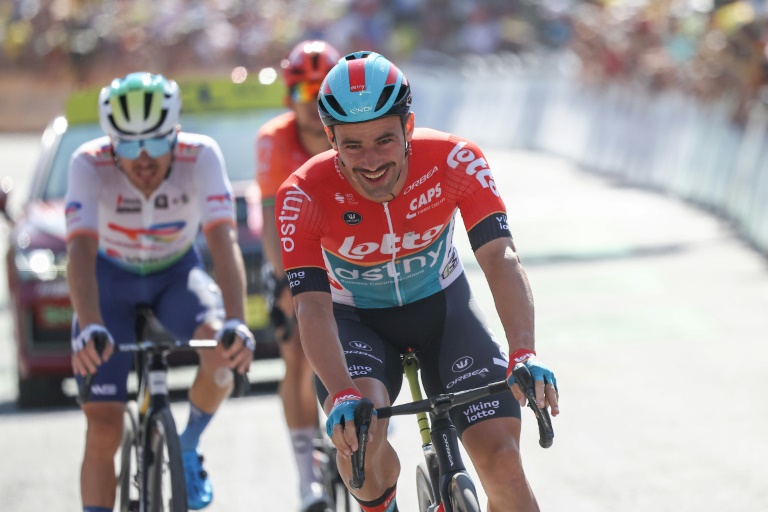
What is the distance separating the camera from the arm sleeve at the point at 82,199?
640cm

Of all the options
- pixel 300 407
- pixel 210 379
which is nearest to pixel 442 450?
pixel 210 379

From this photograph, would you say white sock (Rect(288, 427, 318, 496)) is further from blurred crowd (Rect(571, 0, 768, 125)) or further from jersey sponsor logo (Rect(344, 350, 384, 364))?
blurred crowd (Rect(571, 0, 768, 125))

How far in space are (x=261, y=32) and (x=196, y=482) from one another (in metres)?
26.2

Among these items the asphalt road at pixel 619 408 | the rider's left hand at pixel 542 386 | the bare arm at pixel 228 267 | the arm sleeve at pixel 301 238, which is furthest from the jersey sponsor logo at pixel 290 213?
the asphalt road at pixel 619 408

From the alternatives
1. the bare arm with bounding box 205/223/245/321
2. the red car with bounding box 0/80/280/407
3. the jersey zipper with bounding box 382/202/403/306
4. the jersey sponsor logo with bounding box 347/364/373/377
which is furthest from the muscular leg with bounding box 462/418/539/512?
the red car with bounding box 0/80/280/407

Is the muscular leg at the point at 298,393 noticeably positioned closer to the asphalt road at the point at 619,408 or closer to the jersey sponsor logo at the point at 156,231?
the asphalt road at the point at 619,408

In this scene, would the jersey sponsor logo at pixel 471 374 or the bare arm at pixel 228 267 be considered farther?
the bare arm at pixel 228 267

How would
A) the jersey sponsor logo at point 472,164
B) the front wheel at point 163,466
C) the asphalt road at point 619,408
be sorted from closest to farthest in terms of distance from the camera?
the jersey sponsor logo at point 472,164
the front wheel at point 163,466
the asphalt road at point 619,408

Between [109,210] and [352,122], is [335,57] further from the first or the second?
[352,122]

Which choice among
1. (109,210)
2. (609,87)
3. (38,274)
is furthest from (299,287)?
(609,87)

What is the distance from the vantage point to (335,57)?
750 centimetres

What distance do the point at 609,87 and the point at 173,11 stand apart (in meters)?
12.5

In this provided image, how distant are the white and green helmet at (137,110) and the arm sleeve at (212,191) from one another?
0.29 m

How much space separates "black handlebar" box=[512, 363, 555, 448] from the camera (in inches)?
169
